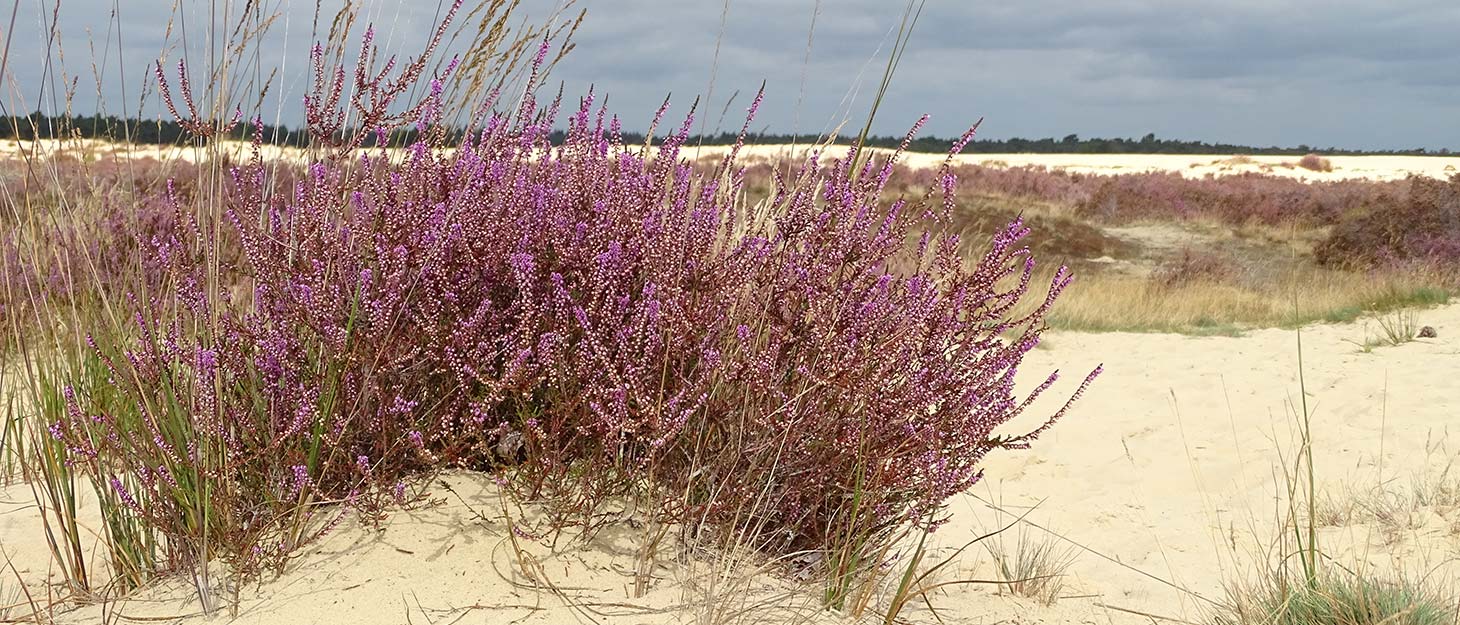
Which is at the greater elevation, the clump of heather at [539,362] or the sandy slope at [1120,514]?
the clump of heather at [539,362]

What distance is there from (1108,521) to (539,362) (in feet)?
12.8

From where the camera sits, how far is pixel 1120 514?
532 cm

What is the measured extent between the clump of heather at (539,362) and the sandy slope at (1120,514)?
5.8 inches

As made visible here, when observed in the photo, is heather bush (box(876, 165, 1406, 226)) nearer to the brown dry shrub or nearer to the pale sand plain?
the pale sand plain

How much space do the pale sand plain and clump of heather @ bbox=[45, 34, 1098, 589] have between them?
139 millimetres

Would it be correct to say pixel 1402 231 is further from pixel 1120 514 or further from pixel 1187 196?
pixel 1120 514

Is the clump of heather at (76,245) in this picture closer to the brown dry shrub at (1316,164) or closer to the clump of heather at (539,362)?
the clump of heather at (539,362)

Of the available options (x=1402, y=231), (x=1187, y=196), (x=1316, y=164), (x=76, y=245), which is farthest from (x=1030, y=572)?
(x=1316, y=164)

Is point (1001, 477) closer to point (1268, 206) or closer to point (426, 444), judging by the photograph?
point (426, 444)

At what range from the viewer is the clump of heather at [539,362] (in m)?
2.32

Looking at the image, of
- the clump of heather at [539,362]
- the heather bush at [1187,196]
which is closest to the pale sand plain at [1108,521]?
the clump of heather at [539,362]

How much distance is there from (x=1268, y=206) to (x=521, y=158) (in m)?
24.6

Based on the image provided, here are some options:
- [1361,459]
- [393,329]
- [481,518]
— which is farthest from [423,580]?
[1361,459]

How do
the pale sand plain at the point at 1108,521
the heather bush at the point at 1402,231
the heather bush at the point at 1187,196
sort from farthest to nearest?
the heather bush at the point at 1187,196 < the heather bush at the point at 1402,231 < the pale sand plain at the point at 1108,521
